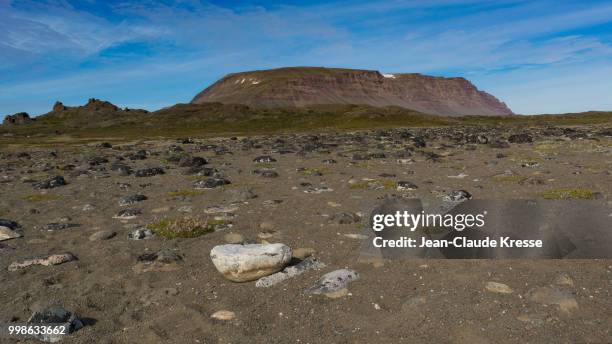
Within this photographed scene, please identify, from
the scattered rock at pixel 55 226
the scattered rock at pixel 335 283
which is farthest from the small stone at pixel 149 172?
the scattered rock at pixel 335 283

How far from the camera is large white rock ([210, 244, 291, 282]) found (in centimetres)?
827

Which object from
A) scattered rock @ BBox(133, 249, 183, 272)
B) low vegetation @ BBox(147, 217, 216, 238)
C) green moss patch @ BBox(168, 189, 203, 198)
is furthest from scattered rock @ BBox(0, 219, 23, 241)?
green moss patch @ BBox(168, 189, 203, 198)

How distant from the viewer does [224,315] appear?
7.21m

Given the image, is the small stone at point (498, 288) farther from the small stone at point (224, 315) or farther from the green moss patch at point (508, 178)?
the green moss patch at point (508, 178)

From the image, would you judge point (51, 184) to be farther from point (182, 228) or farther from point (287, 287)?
point (287, 287)

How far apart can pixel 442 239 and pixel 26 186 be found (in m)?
20.5

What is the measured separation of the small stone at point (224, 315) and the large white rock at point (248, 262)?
107cm

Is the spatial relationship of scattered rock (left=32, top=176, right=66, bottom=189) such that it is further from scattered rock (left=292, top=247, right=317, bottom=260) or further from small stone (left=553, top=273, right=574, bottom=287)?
small stone (left=553, top=273, right=574, bottom=287)

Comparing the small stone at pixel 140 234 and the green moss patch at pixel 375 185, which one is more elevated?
the green moss patch at pixel 375 185

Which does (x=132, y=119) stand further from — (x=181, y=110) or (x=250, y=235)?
(x=250, y=235)

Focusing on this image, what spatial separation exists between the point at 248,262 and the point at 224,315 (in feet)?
4.08

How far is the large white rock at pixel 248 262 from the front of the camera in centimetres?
827

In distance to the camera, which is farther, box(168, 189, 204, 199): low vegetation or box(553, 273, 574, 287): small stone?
box(168, 189, 204, 199): low vegetation

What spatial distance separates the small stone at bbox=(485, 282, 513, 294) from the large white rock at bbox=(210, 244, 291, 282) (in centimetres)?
365
